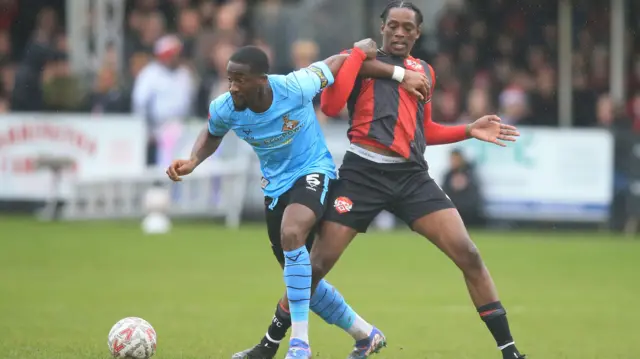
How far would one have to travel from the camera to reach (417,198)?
8336mm

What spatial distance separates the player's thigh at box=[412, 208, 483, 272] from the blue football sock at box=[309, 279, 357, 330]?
0.90m

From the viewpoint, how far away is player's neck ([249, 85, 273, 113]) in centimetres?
818

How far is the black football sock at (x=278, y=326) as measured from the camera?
8664mm

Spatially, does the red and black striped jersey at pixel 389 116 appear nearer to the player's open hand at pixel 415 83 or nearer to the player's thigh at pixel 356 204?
the player's open hand at pixel 415 83

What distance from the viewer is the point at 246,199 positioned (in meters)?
20.4

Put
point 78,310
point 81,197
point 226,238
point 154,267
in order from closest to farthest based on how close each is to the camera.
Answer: point 78,310
point 154,267
point 226,238
point 81,197

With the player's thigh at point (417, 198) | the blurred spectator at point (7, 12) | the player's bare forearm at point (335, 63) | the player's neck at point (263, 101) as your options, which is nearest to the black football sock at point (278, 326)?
the player's thigh at point (417, 198)

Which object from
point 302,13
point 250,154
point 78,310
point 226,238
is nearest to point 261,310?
point 78,310

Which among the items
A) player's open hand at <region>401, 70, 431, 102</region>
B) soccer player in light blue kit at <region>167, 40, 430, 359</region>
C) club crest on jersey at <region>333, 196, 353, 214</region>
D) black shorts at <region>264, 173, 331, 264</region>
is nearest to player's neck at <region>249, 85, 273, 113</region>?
soccer player in light blue kit at <region>167, 40, 430, 359</region>

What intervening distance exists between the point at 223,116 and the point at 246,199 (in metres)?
12.1

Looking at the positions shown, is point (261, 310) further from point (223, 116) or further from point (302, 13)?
point (302, 13)

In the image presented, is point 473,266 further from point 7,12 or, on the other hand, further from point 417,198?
point 7,12

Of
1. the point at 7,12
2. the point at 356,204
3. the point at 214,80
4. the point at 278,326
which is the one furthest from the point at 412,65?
the point at 7,12

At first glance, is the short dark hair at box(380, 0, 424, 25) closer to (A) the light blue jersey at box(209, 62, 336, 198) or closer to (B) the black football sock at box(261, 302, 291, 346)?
(A) the light blue jersey at box(209, 62, 336, 198)
